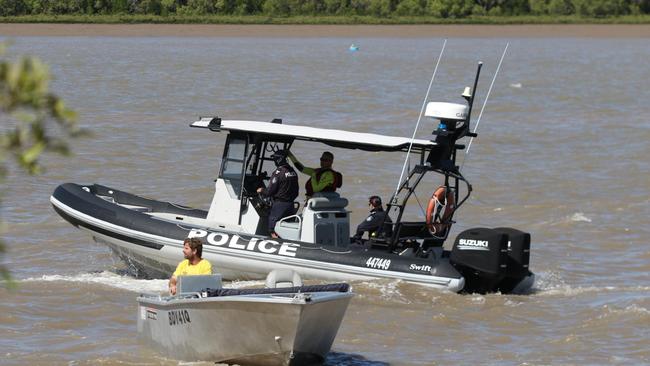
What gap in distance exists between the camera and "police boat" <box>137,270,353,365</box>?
8227 mm

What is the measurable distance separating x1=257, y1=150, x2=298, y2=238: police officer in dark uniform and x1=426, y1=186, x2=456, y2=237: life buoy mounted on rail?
1.28 meters

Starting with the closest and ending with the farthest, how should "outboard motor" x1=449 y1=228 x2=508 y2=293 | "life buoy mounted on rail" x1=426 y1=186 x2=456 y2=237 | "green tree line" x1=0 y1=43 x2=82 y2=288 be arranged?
"green tree line" x1=0 y1=43 x2=82 y2=288 < "outboard motor" x1=449 y1=228 x2=508 y2=293 < "life buoy mounted on rail" x1=426 y1=186 x2=456 y2=237

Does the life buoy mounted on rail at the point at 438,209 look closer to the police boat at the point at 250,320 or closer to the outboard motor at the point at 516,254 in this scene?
the outboard motor at the point at 516,254

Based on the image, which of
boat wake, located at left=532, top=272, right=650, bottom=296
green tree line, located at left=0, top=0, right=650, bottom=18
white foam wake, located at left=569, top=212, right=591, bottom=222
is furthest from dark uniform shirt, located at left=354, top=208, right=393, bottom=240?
green tree line, located at left=0, top=0, right=650, bottom=18

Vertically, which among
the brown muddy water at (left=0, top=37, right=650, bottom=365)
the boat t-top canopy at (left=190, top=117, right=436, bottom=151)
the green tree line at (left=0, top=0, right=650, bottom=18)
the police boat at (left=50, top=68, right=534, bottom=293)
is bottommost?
the green tree line at (left=0, top=0, right=650, bottom=18)

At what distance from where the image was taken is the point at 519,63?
54.2 m

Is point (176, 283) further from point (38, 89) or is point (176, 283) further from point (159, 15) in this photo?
point (159, 15)

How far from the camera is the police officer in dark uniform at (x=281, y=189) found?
479 inches

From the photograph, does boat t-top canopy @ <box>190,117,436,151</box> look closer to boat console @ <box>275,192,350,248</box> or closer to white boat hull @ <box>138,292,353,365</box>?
boat console @ <box>275,192,350,248</box>

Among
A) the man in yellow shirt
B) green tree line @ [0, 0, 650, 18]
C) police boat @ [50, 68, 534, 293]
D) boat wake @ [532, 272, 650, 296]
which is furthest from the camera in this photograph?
green tree line @ [0, 0, 650, 18]

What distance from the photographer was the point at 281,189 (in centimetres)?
1221

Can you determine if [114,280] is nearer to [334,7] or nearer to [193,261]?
[193,261]

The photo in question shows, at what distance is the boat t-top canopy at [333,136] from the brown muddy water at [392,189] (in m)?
1.25

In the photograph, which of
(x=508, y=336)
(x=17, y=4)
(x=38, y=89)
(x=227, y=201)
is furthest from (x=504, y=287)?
(x=17, y=4)
